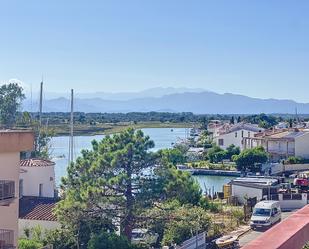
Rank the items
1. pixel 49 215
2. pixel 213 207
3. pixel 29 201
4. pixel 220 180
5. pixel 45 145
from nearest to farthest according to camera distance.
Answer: pixel 49 215 < pixel 29 201 < pixel 213 207 < pixel 45 145 < pixel 220 180

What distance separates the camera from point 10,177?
1365cm

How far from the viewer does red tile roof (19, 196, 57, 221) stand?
2189 centimetres

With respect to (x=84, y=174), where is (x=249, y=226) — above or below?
below

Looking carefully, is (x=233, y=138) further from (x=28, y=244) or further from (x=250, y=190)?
(x=28, y=244)

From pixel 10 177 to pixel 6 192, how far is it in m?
0.84

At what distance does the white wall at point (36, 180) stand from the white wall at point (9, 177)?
39.7 ft

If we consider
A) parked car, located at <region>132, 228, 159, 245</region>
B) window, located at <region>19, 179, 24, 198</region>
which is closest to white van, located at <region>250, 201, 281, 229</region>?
parked car, located at <region>132, 228, 159, 245</region>

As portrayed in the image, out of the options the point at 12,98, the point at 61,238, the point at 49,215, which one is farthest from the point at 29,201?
the point at 12,98

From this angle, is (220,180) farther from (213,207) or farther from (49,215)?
(49,215)

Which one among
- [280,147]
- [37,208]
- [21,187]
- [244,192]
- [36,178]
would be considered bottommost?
[244,192]

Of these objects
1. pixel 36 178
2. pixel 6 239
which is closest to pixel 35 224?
pixel 36 178

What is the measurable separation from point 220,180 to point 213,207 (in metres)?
25.7

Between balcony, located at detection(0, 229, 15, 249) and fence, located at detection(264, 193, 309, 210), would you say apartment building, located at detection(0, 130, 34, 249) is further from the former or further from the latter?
fence, located at detection(264, 193, 309, 210)

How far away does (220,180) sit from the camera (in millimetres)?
54125
